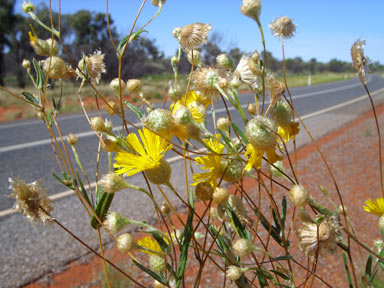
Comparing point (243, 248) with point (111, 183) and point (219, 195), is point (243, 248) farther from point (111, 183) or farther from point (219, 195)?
point (111, 183)

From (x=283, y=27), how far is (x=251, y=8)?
75mm

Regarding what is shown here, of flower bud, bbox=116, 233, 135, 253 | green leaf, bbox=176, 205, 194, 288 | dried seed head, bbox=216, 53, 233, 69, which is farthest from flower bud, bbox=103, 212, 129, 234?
dried seed head, bbox=216, 53, 233, 69

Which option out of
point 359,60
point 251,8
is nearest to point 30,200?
point 251,8

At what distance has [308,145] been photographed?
546 centimetres

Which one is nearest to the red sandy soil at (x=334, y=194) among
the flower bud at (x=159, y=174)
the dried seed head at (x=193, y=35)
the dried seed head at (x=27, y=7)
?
the flower bud at (x=159, y=174)

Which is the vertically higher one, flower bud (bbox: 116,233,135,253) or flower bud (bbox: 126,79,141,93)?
flower bud (bbox: 126,79,141,93)

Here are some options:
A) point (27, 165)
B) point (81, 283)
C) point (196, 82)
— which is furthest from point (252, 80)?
point (27, 165)

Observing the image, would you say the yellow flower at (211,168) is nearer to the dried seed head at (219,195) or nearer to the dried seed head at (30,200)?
the dried seed head at (219,195)

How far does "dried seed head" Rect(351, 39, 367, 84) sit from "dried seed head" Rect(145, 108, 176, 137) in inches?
13.0

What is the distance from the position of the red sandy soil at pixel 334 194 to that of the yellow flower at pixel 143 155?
13.2 inches

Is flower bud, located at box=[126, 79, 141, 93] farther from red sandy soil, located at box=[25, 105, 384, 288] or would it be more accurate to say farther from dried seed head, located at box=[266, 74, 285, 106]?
red sandy soil, located at box=[25, 105, 384, 288]

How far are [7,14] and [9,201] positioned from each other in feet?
53.4

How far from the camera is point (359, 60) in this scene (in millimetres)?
528

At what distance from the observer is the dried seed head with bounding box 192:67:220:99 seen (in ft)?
1.85
